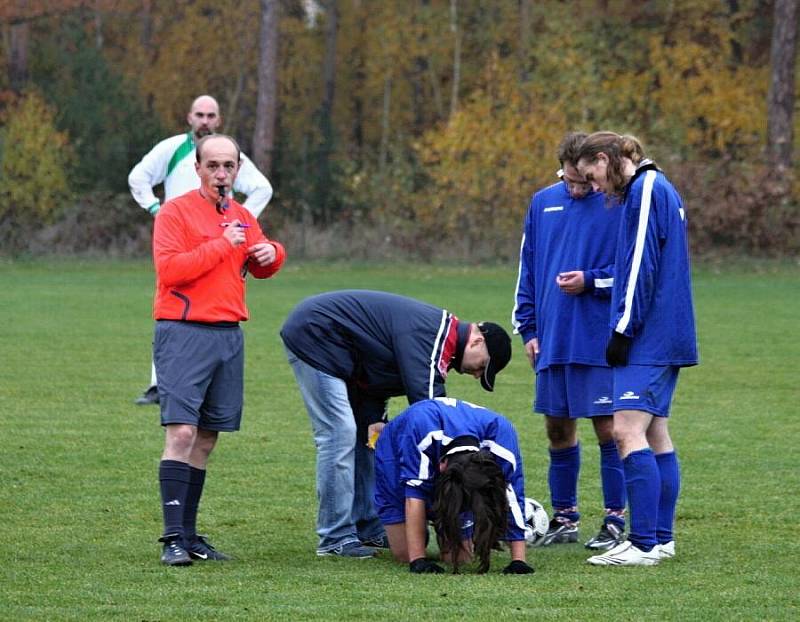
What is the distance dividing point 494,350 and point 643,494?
941 mm

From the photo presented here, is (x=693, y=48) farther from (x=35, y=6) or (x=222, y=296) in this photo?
(x=222, y=296)

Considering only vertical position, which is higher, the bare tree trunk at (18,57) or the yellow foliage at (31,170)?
the bare tree trunk at (18,57)

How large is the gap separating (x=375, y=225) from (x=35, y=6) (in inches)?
433

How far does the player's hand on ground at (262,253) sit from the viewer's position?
7043 mm

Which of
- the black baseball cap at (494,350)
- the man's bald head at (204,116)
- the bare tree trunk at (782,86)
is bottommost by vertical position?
the black baseball cap at (494,350)

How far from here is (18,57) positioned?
148ft


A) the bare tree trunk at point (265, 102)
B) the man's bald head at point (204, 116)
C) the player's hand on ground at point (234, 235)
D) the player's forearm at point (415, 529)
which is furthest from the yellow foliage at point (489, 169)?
the player's forearm at point (415, 529)

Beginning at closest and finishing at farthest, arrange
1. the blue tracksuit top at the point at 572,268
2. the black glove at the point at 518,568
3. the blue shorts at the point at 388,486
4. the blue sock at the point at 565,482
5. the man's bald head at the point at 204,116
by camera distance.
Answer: the black glove at the point at 518,568
the blue shorts at the point at 388,486
the blue tracksuit top at the point at 572,268
the blue sock at the point at 565,482
the man's bald head at the point at 204,116

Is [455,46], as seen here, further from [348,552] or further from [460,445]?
[460,445]

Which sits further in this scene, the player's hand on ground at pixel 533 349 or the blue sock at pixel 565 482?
the player's hand on ground at pixel 533 349

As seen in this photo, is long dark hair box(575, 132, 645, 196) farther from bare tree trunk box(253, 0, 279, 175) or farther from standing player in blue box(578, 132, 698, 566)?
bare tree trunk box(253, 0, 279, 175)

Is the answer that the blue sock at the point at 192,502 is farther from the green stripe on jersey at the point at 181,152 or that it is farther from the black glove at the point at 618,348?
the green stripe on jersey at the point at 181,152

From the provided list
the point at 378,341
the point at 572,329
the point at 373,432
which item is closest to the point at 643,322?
the point at 572,329

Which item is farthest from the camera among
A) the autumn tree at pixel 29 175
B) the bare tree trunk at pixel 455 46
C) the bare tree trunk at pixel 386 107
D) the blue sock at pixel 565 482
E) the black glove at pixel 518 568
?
the bare tree trunk at pixel 386 107
